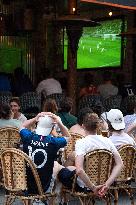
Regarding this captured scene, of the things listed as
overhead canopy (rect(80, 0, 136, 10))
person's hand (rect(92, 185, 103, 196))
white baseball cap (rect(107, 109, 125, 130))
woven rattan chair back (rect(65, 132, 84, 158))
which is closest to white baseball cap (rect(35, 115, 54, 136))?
person's hand (rect(92, 185, 103, 196))

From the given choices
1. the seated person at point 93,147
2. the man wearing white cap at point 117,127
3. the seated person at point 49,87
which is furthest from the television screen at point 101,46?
the seated person at point 93,147

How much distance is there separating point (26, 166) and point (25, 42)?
966cm

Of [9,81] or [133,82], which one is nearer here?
[9,81]

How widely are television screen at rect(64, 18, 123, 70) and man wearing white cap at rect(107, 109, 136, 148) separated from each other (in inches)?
368


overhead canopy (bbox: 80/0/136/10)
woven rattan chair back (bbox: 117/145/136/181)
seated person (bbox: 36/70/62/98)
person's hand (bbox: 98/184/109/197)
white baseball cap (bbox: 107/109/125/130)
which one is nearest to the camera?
person's hand (bbox: 98/184/109/197)

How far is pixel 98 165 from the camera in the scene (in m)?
6.29

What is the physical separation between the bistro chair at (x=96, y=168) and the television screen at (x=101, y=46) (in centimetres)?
1025

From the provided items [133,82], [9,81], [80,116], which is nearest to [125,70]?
[133,82]

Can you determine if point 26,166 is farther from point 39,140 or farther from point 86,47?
point 86,47

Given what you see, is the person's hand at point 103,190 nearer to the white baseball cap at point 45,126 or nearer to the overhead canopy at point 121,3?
the white baseball cap at point 45,126

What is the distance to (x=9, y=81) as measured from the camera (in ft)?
43.7

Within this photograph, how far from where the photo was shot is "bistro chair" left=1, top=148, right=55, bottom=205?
6.14 meters

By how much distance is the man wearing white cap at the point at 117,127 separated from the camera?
694 centimetres

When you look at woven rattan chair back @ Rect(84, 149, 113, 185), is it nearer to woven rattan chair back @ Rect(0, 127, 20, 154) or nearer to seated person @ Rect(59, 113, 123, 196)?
seated person @ Rect(59, 113, 123, 196)
